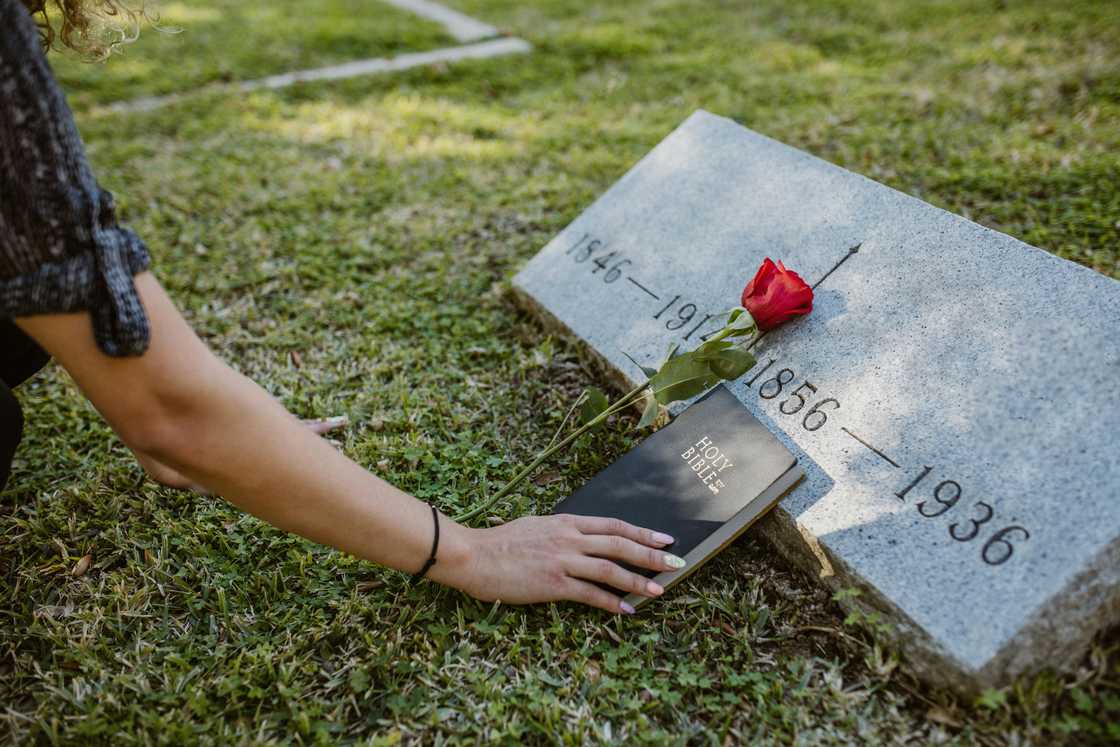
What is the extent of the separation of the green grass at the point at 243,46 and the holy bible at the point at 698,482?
5.08 m

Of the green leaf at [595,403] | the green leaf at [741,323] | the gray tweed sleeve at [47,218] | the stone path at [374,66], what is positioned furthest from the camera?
the stone path at [374,66]

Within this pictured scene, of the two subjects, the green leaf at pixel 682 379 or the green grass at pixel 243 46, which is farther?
the green grass at pixel 243 46

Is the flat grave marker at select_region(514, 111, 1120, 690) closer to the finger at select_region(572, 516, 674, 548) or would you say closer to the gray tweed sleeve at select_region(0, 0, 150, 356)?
the finger at select_region(572, 516, 674, 548)

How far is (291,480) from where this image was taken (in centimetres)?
144

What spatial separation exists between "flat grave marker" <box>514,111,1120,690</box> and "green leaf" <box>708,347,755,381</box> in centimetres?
17

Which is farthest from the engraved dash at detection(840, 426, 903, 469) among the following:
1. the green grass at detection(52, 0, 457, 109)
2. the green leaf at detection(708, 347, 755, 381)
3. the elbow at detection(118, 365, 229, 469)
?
the green grass at detection(52, 0, 457, 109)

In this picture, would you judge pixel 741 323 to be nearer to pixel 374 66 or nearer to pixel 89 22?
pixel 89 22

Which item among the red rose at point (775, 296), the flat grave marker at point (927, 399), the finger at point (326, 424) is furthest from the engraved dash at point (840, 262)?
the finger at point (326, 424)

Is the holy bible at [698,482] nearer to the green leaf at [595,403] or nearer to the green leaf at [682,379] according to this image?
the green leaf at [682,379]

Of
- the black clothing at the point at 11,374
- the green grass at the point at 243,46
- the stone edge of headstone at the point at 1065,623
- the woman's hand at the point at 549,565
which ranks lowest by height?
the green grass at the point at 243,46

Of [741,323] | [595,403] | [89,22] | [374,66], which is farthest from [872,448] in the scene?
[374,66]

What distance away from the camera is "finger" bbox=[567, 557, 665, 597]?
1.74 meters

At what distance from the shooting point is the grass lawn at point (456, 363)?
164 cm

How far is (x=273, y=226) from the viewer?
3729mm
